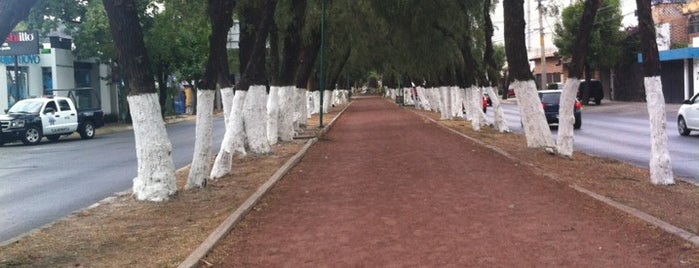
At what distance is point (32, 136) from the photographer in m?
25.0

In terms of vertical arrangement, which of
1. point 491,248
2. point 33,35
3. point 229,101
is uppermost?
point 33,35

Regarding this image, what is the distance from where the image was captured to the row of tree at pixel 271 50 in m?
9.72

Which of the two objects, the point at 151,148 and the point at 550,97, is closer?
the point at 151,148

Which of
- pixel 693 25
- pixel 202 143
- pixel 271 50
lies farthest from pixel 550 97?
pixel 693 25

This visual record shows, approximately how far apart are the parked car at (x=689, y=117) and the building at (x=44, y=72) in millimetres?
26035

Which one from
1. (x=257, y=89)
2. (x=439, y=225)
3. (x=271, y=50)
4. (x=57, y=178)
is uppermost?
(x=271, y=50)

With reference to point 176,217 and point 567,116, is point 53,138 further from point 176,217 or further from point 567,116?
point 567,116

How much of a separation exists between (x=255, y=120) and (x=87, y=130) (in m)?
15.0

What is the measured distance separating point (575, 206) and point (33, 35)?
27123mm

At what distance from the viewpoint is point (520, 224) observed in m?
7.62

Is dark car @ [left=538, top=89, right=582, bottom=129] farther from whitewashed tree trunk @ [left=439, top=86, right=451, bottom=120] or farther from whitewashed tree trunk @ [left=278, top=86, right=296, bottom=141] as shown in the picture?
whitewashed tree trunk @ [left=278, top=86, right=296, bottom=141]

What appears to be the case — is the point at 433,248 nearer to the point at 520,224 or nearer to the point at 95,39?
the point at 520,224

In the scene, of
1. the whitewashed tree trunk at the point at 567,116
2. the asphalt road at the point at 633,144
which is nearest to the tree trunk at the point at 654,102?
the asphalt road at the point at 633,144

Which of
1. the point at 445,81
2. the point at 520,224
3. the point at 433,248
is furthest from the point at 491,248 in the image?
the point at 445,81
